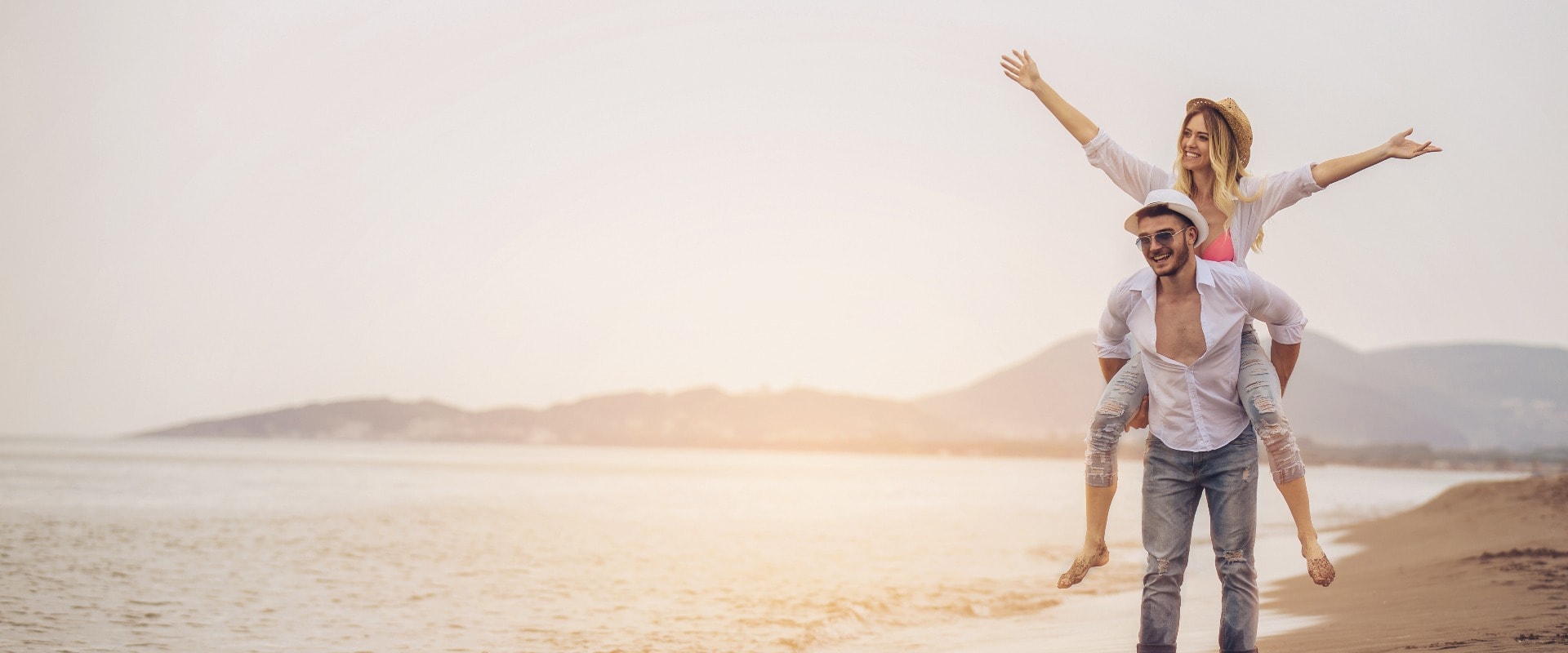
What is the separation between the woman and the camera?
3486 millimetres

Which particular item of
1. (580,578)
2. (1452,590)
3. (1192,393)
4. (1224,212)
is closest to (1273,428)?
(1192,393)

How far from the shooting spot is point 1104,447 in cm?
369

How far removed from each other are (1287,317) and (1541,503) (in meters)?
14.6

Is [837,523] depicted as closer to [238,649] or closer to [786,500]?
[786,500]

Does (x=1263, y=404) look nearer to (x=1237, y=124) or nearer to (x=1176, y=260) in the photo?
(x=1176, y=260)

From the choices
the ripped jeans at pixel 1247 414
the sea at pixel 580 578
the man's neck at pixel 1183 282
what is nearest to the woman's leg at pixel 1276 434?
the ripped jeans at pixel 1247 414

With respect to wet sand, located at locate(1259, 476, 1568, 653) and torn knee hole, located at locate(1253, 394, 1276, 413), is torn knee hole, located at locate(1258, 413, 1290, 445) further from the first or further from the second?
wet sand, located at locate(1259, 476, 1568, 653)

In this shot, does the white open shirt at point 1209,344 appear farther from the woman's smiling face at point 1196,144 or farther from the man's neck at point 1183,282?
the woman's smiling face at point 1196,144

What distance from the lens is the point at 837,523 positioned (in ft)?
69.6

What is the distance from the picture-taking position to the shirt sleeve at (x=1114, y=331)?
146 inches

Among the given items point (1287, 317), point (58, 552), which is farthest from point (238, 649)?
point (58, 552)

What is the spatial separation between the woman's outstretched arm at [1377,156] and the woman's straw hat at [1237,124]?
264 millimetres

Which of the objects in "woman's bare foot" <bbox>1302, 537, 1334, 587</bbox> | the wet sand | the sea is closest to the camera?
"woman's bare foot" <bbox>1302, 537, 1334, 587</bbox>

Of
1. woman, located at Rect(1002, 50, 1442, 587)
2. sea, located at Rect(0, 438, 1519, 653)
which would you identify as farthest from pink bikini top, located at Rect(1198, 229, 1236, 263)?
sea, located at Rect(0, 438, 1519, 653)
